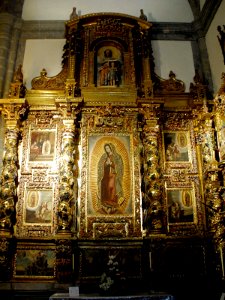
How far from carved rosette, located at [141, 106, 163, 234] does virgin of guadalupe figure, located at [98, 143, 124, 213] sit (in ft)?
2.25

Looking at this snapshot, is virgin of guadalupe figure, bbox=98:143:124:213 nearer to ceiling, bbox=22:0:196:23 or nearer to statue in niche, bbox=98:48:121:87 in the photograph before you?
statue in niche, bbox=98:48:121:87

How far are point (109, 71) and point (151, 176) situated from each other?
361 centimetres

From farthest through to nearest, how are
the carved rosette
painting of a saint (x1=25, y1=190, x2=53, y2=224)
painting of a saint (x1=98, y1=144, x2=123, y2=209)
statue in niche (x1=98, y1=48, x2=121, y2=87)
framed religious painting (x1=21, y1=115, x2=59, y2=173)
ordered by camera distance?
statue in niche (x1=98, y1=48, x2=121, y2=87), framed religious painting (x1=21, y1=115, x2=59, y2=173), painting of a saint (x1=98, y1=144, x2=123, y2=209), painting of a saint (x1=25, y1=190, x2=53, y2=224), the carved rosette

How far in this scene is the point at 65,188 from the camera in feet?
30.2

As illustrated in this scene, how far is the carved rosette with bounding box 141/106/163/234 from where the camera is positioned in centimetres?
914

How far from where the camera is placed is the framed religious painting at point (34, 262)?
8.84 metres

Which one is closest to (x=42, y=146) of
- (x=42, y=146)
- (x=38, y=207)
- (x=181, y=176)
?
(x=42, y=146)

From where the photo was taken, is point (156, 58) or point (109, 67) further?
point (156, 58)

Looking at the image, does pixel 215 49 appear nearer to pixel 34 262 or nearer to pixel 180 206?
pixel 180 206

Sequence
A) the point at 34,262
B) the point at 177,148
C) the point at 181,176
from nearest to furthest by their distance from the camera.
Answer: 1. the point at 34,262
2. the point at 181,176
3. the point at 177,148

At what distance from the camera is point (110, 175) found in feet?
31.9

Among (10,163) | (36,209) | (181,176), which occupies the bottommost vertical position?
(36,209)

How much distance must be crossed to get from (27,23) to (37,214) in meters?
6.54

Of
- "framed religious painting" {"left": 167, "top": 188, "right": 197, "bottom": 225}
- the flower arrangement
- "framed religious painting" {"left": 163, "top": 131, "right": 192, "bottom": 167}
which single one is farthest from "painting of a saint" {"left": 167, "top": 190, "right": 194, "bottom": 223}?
the flower arrangement
